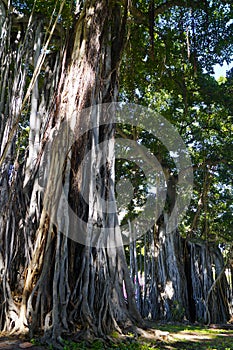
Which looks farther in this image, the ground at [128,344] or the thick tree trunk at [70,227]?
the thick tree trunk at [70,227]

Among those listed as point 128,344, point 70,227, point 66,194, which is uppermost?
point 66,194

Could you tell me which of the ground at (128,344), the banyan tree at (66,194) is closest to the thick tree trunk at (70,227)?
the banyan tree at (66,194)

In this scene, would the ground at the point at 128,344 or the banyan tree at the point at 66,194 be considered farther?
the banyan tree at the point at 66,194

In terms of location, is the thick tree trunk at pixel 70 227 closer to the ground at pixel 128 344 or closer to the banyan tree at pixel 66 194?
the banyan tree at pixel 66 194

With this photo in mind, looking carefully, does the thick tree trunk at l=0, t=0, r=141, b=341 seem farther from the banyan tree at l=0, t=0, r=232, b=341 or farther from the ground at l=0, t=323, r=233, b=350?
the ground at l=0, t=323, r=233, b=350

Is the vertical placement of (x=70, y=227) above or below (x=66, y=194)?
below

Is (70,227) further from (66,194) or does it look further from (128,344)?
(128,344)

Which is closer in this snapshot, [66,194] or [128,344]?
[128,344]

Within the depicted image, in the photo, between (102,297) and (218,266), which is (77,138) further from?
(218,266)

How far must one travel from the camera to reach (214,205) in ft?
28.1

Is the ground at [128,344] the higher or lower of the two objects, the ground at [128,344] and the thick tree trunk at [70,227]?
the lower

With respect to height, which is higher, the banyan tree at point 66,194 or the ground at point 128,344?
the banyan tree at point 66,194

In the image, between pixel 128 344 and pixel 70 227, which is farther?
pixel 70 227

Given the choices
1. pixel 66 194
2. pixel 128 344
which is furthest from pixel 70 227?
pixel 128 344
